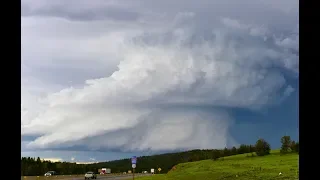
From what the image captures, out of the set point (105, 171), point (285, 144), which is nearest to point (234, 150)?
point (285, 144)

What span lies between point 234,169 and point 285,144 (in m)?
0.36

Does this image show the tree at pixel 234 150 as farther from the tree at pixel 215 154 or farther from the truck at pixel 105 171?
→ the truck at pixel 105 171

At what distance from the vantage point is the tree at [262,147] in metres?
1.74

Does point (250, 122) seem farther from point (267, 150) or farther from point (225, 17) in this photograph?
point (225, 17)

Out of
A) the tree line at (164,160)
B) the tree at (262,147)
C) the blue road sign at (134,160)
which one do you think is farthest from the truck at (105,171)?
the tree at (262,147)

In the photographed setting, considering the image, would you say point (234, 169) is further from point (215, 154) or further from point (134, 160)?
point (134, 160)

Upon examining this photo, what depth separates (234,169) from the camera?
6.12 ft

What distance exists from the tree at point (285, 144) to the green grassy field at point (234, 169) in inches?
2.5

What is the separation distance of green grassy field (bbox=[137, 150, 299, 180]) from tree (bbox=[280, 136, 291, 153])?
6 centimetres

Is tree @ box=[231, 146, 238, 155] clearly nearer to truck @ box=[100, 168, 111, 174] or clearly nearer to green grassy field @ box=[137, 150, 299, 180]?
green grassy field @ box=[137, 150, 299, 180]

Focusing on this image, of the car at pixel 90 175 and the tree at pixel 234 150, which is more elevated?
the tree at pixel 234 150

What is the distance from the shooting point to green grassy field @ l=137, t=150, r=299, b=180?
5.58ft

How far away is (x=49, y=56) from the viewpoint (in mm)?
A: 1574
